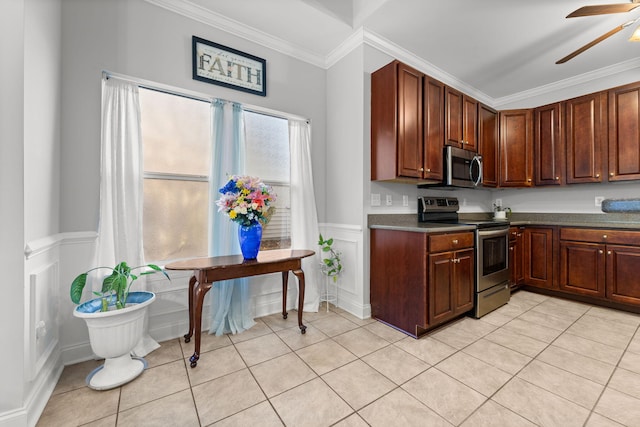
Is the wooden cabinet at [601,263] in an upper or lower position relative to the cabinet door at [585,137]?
lower

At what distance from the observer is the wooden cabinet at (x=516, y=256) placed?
344cm

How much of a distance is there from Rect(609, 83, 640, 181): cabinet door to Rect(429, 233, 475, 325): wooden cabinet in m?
2.18

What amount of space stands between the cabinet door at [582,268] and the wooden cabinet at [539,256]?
0.36 ft

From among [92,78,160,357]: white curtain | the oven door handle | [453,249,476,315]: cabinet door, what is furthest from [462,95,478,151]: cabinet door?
[92,78,160,357]: white curtain

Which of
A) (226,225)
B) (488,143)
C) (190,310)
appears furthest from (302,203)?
(488,143)

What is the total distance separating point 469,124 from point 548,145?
4.58 feet

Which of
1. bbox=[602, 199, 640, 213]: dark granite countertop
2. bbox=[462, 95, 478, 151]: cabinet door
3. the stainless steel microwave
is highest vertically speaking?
bbox=[462, 95, 478, 151]: cabinet door

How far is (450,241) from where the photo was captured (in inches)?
95.6

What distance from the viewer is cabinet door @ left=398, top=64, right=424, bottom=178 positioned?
8.33 ft

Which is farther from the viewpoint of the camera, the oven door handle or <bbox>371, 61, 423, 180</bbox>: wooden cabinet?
the oven door handle

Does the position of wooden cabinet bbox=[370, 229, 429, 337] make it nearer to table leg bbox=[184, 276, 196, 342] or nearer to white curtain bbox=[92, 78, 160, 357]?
table leg bbox=[184, 276, 196, 342]

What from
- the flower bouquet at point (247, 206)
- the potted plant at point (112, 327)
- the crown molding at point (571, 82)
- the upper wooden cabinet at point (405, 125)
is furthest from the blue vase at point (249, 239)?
the crown molding at point (571, 82)

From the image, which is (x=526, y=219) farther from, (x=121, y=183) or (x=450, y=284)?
(x=121, y=183)

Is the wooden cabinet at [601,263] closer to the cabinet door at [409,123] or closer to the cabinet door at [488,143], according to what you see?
the cabinet door at [488,143]
